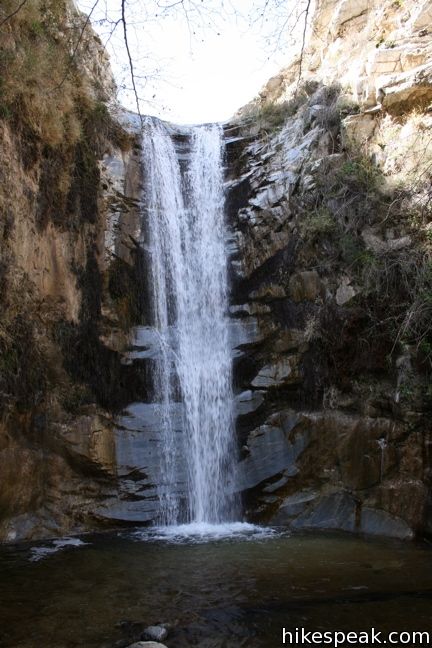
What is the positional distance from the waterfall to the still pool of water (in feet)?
5.54

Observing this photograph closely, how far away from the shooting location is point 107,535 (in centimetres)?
762

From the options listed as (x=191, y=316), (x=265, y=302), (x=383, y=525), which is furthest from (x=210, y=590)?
(x=191, y=316)

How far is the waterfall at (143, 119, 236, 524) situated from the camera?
8.70 metres

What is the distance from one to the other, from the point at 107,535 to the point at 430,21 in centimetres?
988

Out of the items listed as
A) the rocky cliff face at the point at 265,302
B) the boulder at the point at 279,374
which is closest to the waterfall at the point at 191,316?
the rocky cliff face at the point at 265,302

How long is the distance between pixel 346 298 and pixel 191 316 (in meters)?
2.93

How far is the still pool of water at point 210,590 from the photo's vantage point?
4.04 metres

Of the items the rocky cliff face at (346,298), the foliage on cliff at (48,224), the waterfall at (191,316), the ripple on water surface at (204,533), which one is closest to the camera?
the ripple on water surface at (204,533)

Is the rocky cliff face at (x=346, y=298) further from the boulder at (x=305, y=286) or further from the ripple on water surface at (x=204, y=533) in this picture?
the ripple on water surface at (x=204, y=533)

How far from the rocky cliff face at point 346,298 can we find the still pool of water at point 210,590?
122 centimetres

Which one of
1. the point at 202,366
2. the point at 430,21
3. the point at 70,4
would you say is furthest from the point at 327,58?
the point at 202,366

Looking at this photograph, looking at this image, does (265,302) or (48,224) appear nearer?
(48,224)

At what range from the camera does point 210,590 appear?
4969 millimetres

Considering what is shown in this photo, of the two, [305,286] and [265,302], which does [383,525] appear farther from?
[265,302]
